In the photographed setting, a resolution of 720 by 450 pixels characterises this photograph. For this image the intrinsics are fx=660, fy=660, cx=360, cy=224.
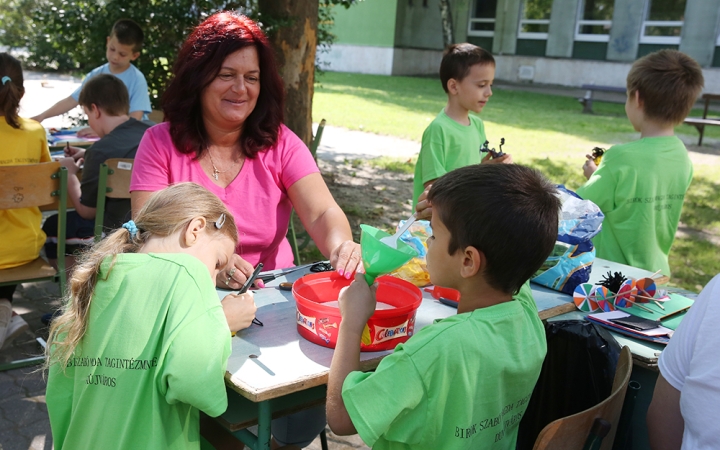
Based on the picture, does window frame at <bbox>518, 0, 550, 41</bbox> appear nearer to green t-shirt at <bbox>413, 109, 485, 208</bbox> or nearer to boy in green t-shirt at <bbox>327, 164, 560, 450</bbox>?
green t-shirt at <bbox>413, 109, 485, 208</bbox>

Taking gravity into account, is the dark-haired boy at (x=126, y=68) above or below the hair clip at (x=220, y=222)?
above

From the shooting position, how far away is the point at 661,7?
2023 centimetres

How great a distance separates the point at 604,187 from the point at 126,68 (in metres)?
4.23

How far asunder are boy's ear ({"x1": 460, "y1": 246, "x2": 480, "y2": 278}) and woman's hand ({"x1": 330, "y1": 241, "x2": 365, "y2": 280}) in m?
0.53

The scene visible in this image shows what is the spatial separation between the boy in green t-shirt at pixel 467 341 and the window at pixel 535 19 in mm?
23025

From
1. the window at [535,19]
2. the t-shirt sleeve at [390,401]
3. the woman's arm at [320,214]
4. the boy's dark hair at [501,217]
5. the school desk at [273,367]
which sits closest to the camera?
the t-shirt sleeve at [390,401]

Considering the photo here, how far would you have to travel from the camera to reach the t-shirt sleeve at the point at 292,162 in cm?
263

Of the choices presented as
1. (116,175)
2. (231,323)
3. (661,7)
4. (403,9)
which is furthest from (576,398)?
(403,9)

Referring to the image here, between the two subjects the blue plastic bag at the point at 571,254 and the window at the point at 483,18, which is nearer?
the blue plastic bag at the point at 571,254

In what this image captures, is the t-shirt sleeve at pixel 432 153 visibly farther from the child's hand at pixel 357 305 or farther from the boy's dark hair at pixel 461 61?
the child's hand at pixel 357 305

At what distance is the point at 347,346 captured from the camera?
1565 millimetres

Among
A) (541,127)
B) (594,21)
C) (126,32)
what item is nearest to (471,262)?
(126,32)

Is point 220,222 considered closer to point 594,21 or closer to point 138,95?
point 138,95

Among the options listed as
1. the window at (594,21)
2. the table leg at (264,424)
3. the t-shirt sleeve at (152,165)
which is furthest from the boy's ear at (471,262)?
the window at (594,21)
